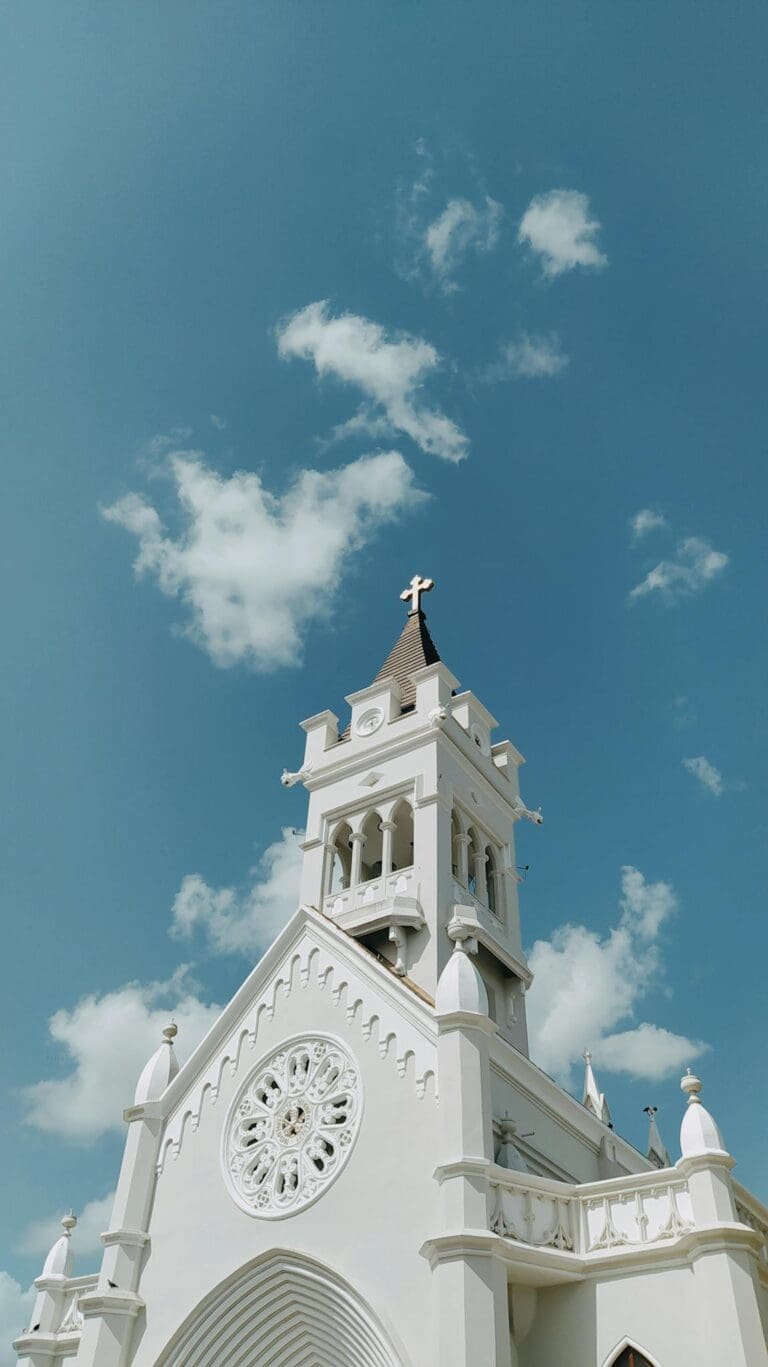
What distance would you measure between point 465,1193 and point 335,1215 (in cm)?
334

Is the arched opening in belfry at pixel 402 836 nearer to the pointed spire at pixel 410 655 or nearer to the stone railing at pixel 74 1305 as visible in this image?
the pointed spire at pixel 410 655

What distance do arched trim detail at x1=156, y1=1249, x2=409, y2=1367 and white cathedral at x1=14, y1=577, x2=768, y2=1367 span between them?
0.14 feet

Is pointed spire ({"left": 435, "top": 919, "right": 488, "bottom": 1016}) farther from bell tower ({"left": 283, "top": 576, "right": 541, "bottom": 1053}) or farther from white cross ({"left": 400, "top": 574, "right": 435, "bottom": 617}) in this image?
white cross ({"left": 400, "top": 574, "right": 435, "bottom": 617})

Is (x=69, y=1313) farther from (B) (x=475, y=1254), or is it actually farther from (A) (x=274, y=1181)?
(B) (x=475, y=1254)

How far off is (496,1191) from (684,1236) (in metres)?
3.14

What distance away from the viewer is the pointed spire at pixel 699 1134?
18.1m

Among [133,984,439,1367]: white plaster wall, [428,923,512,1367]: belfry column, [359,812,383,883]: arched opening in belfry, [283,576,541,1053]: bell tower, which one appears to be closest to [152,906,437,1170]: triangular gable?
[133,984,439,1367]: white plaster wall

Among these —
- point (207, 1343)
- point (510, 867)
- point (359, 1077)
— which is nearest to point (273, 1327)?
point (207, 1343)

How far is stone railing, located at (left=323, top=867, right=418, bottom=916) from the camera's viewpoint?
93.6 feet

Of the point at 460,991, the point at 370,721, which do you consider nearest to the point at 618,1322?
the point at 460,991

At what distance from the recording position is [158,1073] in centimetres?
2531

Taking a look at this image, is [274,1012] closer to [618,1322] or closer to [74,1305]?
[74,1305]

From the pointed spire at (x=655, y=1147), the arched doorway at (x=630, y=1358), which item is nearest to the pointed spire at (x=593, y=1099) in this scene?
the pointed spire at (x=655, y=1147)

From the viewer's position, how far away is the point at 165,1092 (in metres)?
24.8
